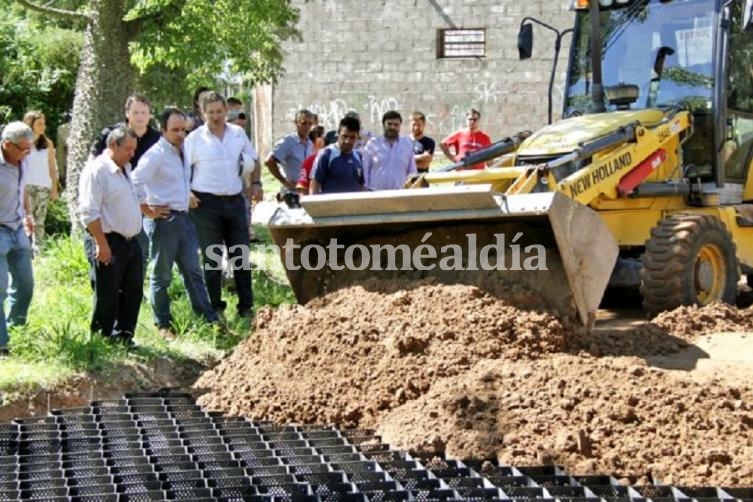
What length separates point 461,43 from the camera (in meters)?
23.8

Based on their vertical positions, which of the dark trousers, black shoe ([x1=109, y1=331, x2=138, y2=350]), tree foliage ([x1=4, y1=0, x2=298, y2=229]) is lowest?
black shoe ([x1=109, y1=331, x2=138, y2=350])

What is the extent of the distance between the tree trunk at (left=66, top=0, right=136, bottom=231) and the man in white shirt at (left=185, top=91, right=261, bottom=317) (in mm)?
2994

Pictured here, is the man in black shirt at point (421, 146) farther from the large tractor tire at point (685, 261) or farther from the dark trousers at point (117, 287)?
the dark trousers at point (117, 287)

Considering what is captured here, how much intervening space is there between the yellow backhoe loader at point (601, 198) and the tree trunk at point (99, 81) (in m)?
4.14

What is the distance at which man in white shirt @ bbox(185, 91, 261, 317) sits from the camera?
10250 millimetres

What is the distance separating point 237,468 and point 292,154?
249 inches

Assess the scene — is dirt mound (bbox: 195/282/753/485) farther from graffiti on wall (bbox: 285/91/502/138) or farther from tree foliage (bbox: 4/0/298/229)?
graffiti on wall (bbox: 285/91/502/138)

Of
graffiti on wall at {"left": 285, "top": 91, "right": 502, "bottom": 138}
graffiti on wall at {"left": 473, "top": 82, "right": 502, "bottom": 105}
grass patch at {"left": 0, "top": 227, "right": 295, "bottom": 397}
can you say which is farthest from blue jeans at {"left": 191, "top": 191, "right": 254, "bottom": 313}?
graffiti on wall at {"left": 473, "top": 82, "right": 502, "bottom": 105}

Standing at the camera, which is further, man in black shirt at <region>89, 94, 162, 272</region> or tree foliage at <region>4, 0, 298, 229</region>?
tree foliage at <region>4, 0, 298, 229</region>

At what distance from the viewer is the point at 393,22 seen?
2403cm

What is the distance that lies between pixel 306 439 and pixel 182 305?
3506 millimetres

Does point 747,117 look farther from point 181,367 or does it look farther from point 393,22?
point 393,22

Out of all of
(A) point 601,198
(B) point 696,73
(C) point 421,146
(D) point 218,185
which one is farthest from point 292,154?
(B) point 696,73

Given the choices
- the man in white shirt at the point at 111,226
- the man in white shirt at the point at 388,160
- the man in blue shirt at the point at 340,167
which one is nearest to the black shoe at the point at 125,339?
the man in white shirt at the point at 111,226
